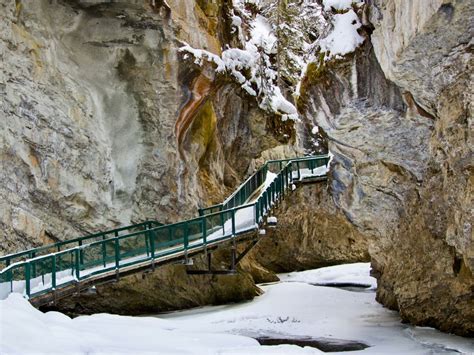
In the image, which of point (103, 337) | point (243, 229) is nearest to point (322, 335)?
point (243, 229)

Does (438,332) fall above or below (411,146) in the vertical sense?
below

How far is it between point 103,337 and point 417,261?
9.85 m

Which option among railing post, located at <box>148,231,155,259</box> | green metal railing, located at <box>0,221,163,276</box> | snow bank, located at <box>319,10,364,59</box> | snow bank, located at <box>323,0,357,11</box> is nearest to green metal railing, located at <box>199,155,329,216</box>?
green metal railing, located at <box>0,221,163,276</box>

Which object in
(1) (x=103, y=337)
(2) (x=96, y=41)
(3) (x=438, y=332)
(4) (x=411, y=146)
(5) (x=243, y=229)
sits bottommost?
(3) (x=438, y=332)

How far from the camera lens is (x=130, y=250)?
16766 mm

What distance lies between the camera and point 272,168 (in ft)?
88.2

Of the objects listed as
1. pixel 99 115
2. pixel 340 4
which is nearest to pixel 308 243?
pixel 99 115

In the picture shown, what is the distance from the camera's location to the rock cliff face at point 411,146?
444 inches

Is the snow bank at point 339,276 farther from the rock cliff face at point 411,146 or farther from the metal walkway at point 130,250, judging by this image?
the rock cliff face at point 411,146

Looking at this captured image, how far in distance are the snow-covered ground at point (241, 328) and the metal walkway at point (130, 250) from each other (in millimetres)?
1831

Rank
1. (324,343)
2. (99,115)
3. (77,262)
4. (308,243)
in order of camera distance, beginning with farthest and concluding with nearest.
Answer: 1. (308,243)
2. (99,115)
3. (77,262)
4. (324,343)

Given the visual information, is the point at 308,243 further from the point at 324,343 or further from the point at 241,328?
the point at 324,343

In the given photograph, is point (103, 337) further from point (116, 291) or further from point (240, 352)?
point (116, 291)

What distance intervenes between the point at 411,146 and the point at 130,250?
8.33 metres
